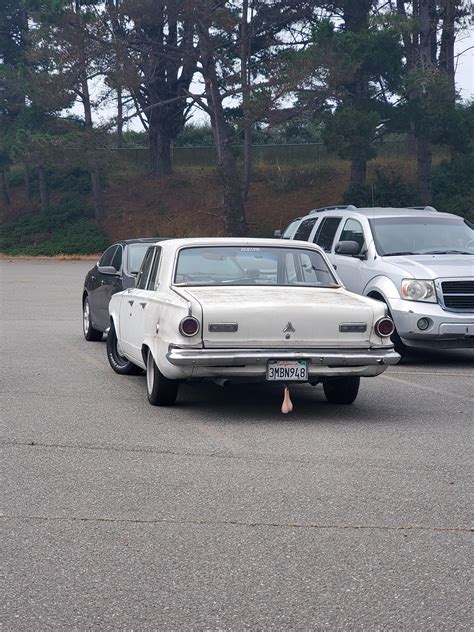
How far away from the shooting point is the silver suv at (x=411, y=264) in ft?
44.6

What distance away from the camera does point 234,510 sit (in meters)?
6.52

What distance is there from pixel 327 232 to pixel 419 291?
3.15m

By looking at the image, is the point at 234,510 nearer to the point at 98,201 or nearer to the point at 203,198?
the point at 98,201

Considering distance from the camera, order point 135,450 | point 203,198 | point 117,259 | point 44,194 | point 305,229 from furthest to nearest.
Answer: point 44,194, point 203,198, point 305,229, point 117,259, point 135,450

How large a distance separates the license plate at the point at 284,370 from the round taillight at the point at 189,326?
2.29 feet

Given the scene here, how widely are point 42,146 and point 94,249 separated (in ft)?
24.7

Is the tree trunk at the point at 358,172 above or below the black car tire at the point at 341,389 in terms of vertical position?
below

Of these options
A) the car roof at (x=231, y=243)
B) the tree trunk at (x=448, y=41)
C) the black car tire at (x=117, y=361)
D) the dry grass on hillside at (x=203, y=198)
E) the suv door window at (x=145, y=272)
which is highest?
the tree trunk at (x=448, y=41)

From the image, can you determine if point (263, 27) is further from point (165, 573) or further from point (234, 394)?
point (165, 573)

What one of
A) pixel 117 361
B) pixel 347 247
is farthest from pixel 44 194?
pixel 117 361

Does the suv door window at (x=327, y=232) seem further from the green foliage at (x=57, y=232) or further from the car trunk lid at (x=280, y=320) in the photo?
the green foliage at (x=57, y=232)

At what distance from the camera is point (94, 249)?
51406 mm

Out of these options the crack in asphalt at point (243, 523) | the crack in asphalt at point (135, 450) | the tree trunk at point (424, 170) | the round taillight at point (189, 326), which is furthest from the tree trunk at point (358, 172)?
the crack in asphalt at point (243, 523)

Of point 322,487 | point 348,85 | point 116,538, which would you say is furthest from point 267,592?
point 348,85
